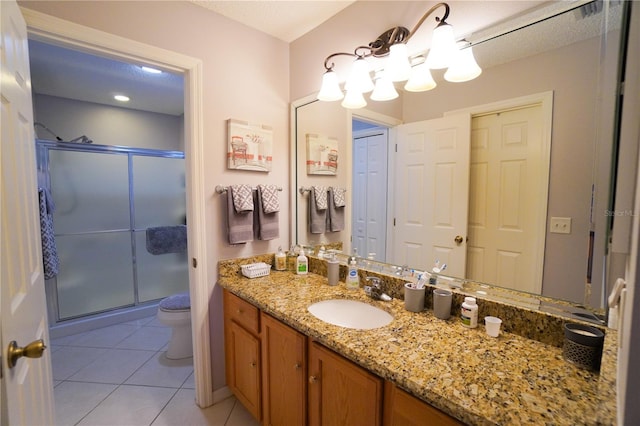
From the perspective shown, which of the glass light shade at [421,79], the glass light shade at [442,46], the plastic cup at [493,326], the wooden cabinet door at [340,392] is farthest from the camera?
the glass light shade at [421,79]

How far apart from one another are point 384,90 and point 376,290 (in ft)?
3.34

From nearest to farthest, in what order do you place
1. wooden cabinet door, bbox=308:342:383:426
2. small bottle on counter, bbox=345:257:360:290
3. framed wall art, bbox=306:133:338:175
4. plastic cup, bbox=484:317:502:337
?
wooden cabinet door, bbox=308:342:383:426 < plastic cup, bbox=484:317:502:337 < small bottle on counter, bbox=345:257:360:290 < framed wall art, bbox=306:133:338:175

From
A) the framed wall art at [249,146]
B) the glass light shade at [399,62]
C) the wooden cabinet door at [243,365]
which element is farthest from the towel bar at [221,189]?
the glass light shade at [399,62]

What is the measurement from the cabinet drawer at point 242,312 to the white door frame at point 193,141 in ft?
0.50

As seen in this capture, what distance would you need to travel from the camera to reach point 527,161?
3.49ft

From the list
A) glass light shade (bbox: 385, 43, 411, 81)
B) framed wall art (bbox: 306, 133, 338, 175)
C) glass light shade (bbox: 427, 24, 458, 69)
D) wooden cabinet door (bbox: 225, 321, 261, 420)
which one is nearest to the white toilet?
wooden cabinet door (bbox: 225, 321, 261, 420)

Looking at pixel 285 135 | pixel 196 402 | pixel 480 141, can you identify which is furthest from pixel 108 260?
pixel 480 141

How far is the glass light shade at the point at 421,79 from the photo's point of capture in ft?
4.27

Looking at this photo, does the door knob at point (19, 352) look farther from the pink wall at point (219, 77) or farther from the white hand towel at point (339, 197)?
the white hand towel at point (339, 197)

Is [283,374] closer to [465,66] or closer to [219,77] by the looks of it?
[465,66]

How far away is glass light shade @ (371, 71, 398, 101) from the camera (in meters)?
1.44

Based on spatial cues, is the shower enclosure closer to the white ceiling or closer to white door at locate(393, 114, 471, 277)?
the white ceiling

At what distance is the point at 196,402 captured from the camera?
72.6 inches

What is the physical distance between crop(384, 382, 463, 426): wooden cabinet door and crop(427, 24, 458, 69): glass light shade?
4.11 ft
